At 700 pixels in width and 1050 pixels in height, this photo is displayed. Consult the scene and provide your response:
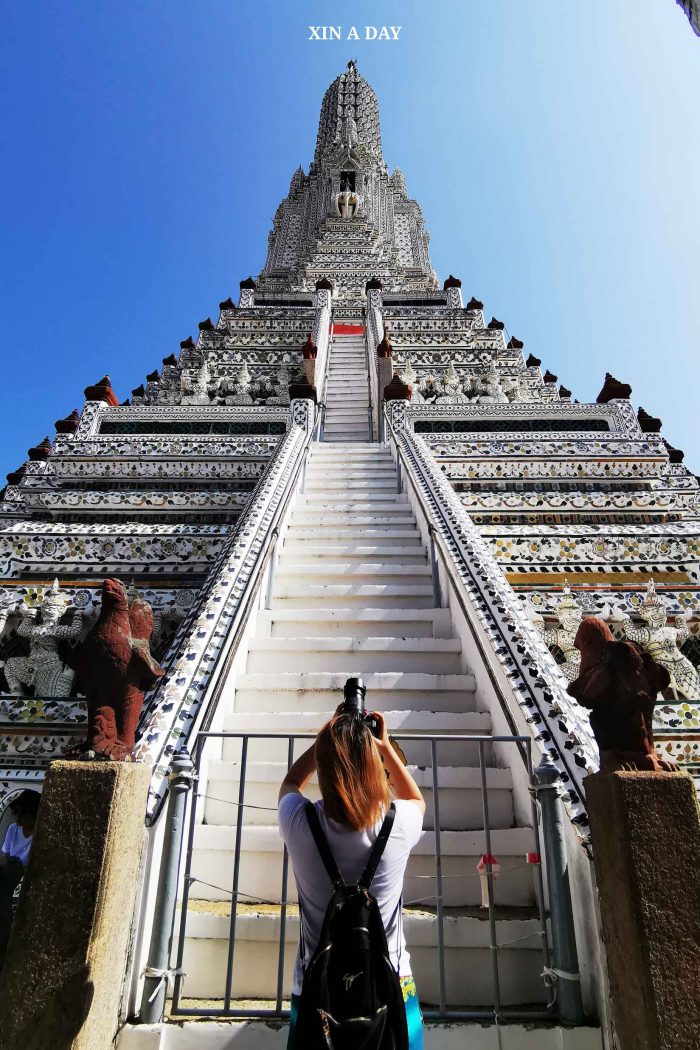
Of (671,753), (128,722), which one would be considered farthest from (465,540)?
(128,722)

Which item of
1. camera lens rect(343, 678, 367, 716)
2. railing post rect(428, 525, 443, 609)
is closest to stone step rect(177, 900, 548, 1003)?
camera lens rect(343, 678, 367, 716)

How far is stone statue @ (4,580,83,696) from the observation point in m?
4.29

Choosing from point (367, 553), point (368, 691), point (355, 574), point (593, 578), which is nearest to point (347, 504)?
Answer: point (367, 553)

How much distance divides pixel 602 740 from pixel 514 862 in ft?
2.72

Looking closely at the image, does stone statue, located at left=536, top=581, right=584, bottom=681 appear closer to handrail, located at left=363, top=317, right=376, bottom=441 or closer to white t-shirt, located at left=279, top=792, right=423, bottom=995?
white t-shirt, located at left=279, top=792, right=423, bottom=995

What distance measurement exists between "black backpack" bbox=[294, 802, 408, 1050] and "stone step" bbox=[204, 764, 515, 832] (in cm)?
152

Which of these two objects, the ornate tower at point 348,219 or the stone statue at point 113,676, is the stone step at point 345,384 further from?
the stone statue at point 113,676

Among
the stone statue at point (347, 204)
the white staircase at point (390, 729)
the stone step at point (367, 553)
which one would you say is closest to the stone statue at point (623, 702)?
the white staircase at point (390, 729)

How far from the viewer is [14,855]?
8.98ft

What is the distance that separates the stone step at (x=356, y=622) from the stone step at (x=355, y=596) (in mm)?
280

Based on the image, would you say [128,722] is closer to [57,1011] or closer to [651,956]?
[57,1011]

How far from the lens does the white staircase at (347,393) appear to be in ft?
33.7

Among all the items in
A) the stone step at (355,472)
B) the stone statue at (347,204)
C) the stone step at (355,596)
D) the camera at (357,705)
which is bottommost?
the camera at (357,705)

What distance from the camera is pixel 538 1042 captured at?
6.27 ft
